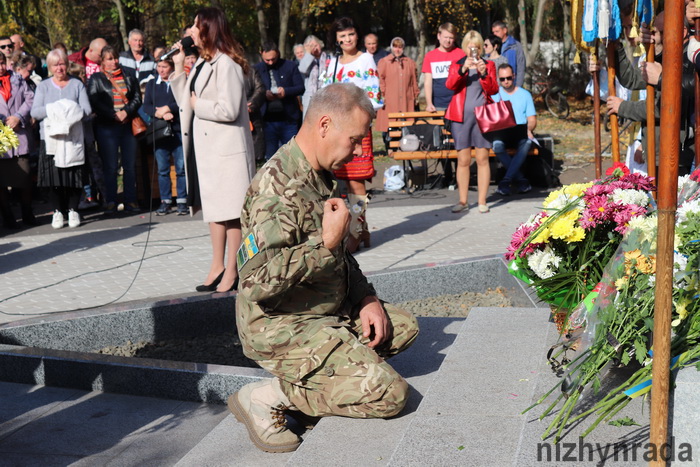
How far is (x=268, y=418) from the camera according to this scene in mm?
4035

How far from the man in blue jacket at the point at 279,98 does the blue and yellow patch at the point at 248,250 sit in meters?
8.16

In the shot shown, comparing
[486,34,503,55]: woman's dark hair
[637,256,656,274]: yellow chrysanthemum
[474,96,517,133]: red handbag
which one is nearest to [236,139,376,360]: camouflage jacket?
[637,256,656,274]: yellow chrysanthemum

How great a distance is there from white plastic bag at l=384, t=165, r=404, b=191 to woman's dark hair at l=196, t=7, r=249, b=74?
6585 millimetres

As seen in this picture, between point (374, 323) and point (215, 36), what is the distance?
3.25m

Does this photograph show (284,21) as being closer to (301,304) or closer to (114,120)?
(114,120)

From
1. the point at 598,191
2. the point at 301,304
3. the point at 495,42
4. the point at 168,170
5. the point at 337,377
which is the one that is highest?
the point at 495,42

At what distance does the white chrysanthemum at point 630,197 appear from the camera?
4.18 meters

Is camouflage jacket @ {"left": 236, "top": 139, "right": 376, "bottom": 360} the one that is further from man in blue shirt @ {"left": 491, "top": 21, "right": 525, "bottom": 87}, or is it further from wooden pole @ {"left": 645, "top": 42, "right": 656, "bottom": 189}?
man in blue shirt @ {"left": 491, "top": 21, "right": 525, "bottom": 87}

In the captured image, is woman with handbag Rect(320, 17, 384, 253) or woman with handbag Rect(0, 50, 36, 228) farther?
woman with handbag Rect(0, 50, 36, 228)

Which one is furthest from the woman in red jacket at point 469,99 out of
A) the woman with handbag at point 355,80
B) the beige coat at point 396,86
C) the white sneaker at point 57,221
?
the beige coat at point 396,86

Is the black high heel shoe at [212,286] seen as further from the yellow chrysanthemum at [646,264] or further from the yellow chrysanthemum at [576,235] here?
the yellow chrysanthemum at [646,264]

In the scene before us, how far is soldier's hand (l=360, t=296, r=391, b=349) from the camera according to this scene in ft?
13.7

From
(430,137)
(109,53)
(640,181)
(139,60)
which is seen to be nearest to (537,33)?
(430,137)

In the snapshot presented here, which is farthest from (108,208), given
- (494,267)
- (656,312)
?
(656,312)
